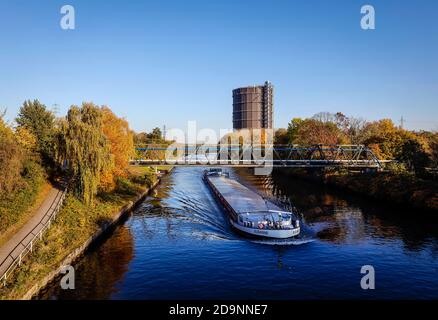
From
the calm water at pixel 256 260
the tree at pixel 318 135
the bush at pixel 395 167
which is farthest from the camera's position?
the tree at pixel 318 135

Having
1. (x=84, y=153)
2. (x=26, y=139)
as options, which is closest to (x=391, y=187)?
(x=84, y=153)

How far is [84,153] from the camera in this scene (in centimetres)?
4119

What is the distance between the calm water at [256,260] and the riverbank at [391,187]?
3.86 metres

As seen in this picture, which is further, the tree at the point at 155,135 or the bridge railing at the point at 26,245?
the tree at the point at 155,135

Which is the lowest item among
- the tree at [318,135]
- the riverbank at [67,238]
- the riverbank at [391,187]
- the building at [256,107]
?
the riverbank at [67,238]

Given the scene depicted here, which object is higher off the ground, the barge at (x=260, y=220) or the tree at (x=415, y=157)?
the tree at (x=415, y=157)

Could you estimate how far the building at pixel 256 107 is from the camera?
183750 mm

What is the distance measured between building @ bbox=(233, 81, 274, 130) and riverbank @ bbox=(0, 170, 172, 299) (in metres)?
135

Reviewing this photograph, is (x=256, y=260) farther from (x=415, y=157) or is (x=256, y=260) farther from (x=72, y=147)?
(x=415, y=157)

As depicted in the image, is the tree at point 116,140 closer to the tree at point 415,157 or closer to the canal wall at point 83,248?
the canal wall at point 83,248

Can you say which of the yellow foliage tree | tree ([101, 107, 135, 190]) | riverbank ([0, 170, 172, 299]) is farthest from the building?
the yellow foliage tree

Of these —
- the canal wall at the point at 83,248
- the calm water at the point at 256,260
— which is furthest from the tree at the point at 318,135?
the canal wall at the point at 83,248

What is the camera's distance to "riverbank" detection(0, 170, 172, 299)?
2264 centimetres
